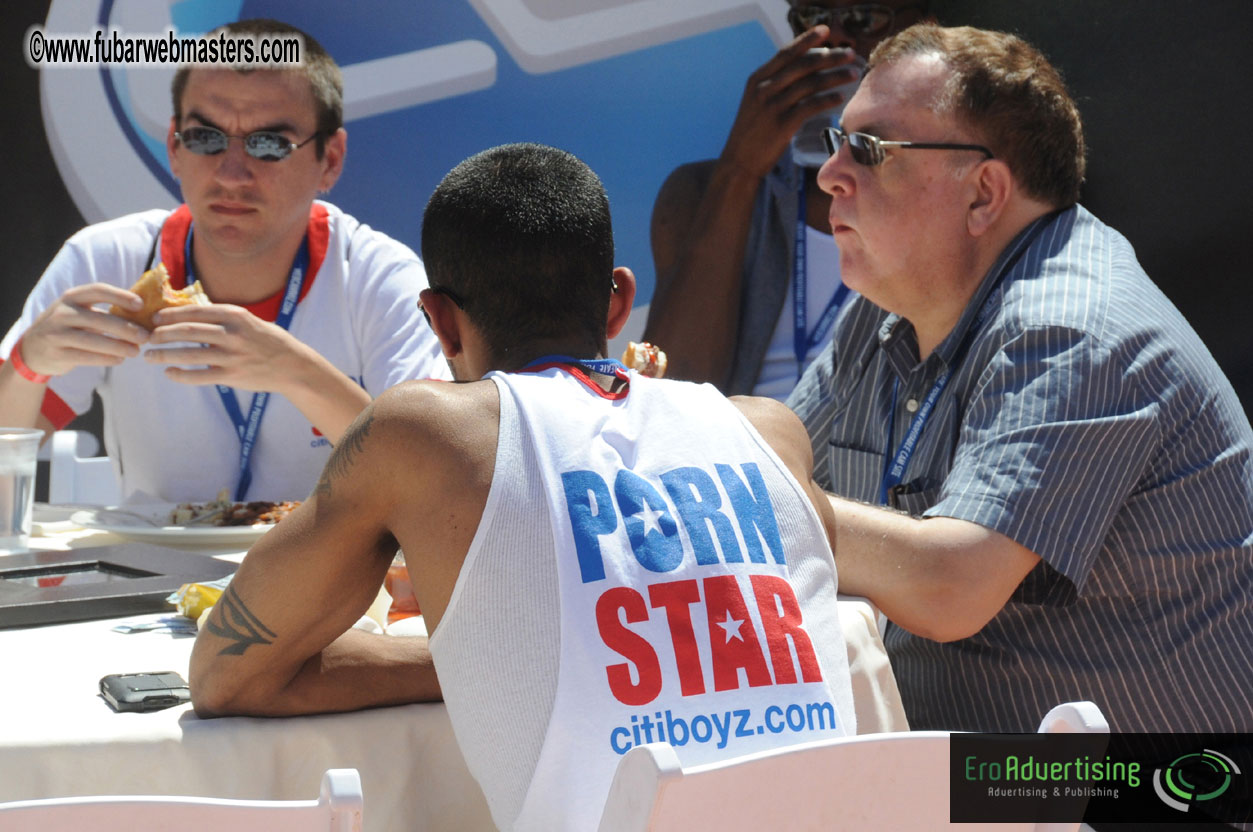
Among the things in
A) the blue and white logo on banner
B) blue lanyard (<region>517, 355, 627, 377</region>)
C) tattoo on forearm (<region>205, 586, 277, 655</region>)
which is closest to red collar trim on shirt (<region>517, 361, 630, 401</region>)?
blue lanyard (<region>517, 355, 627, 377</region>)

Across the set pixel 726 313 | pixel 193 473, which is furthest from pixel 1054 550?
pixel 726 313

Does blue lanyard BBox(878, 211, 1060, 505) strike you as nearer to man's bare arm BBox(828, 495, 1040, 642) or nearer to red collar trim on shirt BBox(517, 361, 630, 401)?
man's bare arm BBox(828, 495, 1040, 642)

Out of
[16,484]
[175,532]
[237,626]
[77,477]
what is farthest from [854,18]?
[237,626]

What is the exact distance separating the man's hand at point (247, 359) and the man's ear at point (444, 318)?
96cm

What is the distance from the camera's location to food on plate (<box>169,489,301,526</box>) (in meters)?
2.28

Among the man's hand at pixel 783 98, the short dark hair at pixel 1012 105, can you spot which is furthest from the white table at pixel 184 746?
the man's hand at pixel 783 98

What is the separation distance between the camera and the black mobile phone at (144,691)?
4.20 feet

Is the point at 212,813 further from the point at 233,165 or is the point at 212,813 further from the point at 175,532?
the point at 233,165

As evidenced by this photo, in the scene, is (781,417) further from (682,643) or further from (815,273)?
(815,273)

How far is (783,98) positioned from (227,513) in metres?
3.03

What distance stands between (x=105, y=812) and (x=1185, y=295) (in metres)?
3.87

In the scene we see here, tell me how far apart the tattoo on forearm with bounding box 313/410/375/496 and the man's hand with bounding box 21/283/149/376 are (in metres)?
1.26

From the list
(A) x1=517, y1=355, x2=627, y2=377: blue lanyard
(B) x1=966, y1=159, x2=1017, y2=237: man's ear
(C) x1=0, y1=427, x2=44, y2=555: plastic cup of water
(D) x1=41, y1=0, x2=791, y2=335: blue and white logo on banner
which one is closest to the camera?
(A) x1=517, y1=355, x2=627, y2=377: blue lanyard

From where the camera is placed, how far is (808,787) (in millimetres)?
1020
